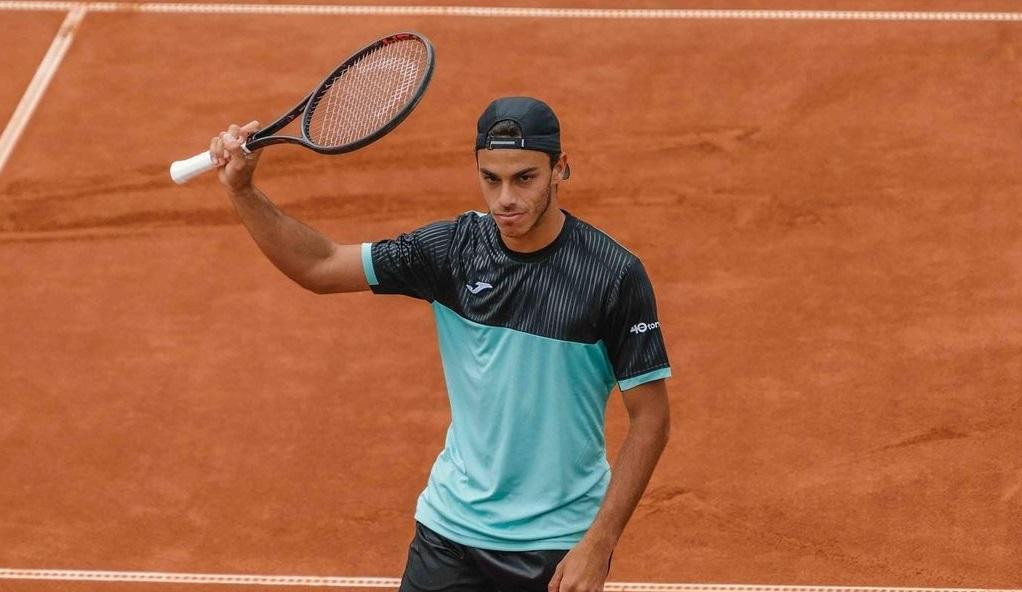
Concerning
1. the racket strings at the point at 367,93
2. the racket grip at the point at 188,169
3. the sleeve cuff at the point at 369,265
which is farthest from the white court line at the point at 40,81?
the sleeve cuff at the point at 369,265

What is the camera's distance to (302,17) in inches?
458

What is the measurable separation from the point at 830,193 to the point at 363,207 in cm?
262

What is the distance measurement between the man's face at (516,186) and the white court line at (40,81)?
6.18m

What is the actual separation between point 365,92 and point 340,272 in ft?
2.81

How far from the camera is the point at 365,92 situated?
18.6 ft

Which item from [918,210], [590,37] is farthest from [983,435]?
[590,37]

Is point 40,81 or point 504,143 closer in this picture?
point 504,143

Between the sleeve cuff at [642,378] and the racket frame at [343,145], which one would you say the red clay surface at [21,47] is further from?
the sleeve cuff at [642,378]

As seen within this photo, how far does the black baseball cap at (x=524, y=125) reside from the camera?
462 cm

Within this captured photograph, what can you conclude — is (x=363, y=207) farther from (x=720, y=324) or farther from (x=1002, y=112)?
(x=1002, y=112)

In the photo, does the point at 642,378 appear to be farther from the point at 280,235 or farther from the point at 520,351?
the point at 280,235

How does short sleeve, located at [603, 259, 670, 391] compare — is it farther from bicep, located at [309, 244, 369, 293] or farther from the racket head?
the racket head

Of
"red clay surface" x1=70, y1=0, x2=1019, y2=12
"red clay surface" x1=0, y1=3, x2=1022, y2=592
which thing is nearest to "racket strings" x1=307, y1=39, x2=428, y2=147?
"red clay surface" x1=0, y1=3, x2=1022, y2=592

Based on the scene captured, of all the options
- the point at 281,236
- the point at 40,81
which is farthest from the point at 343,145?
the point at 40,81
